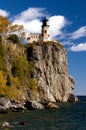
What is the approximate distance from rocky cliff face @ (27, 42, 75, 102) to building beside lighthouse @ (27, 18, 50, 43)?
6994mm

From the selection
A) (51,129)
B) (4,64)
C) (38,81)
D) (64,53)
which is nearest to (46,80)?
(38,81)

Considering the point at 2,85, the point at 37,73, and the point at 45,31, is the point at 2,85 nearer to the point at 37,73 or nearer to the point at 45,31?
the point at 37,73

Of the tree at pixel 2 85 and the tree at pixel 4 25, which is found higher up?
the tree at pixel 4 25

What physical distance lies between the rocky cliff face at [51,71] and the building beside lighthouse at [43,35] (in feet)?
22.9

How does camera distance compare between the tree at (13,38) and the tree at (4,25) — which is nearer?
the tree at (4,25)

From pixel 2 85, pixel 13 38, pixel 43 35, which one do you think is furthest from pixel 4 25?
pixel 2 85

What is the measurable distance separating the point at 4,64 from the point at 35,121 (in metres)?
48.7

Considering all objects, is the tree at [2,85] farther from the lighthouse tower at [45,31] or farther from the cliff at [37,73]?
the lighthouse tower at [45,31]

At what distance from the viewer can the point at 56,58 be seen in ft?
485

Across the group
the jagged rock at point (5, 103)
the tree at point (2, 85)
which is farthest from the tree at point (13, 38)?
the jagged rock at point (5, 103)

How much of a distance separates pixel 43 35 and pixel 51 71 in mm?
18707

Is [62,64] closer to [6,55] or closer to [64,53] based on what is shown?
[64,53]

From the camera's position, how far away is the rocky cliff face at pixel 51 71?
13775cm

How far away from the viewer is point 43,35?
6230 inches
